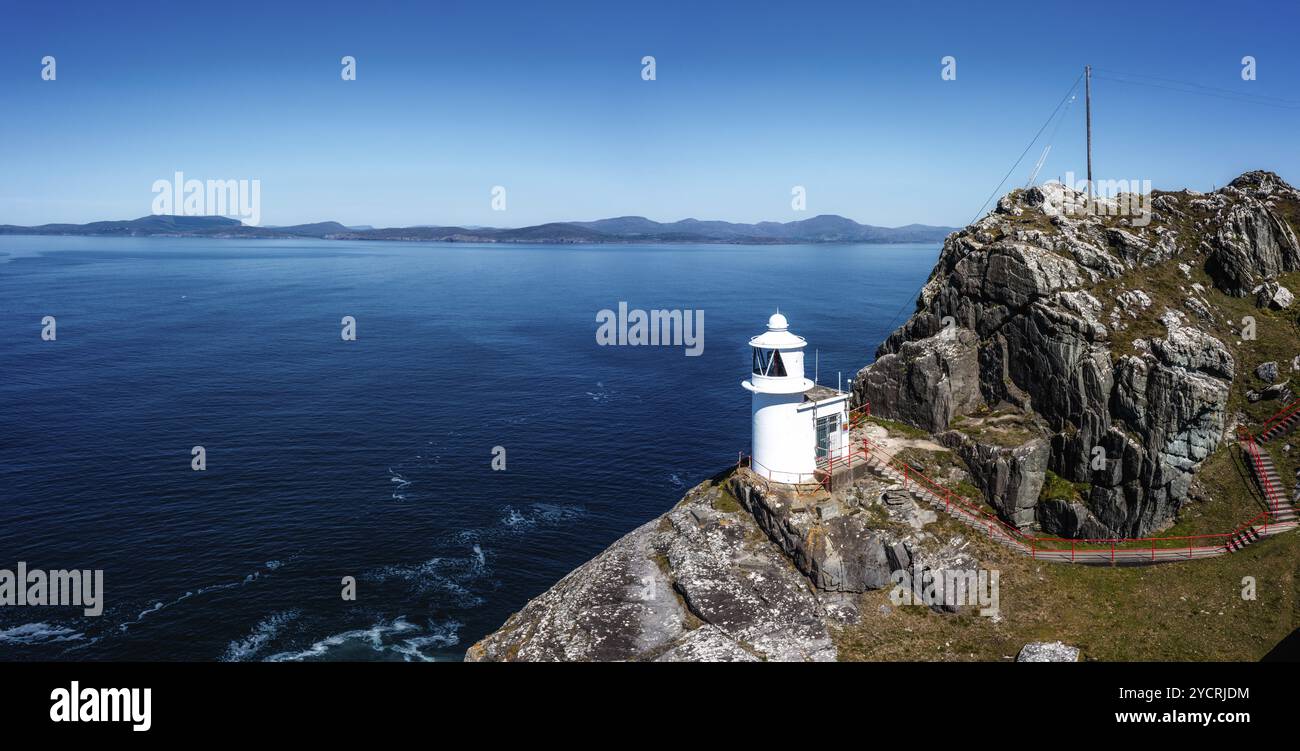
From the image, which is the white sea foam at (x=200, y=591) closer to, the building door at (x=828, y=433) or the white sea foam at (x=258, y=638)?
the white sea foam at (x=258, y=638)

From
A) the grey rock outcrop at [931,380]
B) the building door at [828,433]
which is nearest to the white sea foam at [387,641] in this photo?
the building door at [828,433]

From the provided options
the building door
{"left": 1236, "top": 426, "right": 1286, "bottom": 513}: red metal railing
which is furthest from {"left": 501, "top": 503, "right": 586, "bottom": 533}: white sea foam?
{"left": 1236, "top": 426, "right": 1286, "bottom": 513}: red metal railing

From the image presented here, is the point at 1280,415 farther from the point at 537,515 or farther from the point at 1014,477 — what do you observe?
the point at 537,515

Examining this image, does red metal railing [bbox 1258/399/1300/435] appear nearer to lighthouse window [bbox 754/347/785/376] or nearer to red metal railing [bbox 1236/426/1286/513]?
red metal railing [bbox 1236/426/1286/513]

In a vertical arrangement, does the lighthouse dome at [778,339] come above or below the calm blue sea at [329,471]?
above

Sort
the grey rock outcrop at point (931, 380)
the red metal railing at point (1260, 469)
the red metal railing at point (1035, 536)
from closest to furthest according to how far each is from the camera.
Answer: the red metal railing at point (1260, 469)
the red metal railing at point (1035, 536)
the grey rock outcrop at point (931, 380)

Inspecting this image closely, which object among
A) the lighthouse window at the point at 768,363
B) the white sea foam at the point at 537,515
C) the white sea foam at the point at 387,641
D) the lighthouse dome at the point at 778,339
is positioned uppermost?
the lighthouse dome at the point at 778,339
